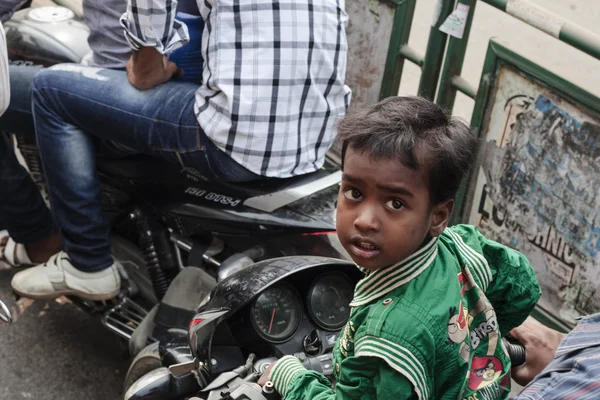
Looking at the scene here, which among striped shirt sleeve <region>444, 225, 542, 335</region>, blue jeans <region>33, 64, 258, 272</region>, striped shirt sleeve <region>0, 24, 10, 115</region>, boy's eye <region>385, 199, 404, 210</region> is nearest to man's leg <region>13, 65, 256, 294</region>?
blue jeans <region>33, 64, 258, 272</region>

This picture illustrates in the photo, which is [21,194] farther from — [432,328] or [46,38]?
[432,328]

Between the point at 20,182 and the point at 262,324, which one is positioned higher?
the point at 262,324

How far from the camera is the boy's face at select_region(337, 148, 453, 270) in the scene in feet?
5.32

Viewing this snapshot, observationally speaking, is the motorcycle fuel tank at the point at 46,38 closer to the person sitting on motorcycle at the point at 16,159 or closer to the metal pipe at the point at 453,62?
the person sitting on motorcycle at the point at 16,159

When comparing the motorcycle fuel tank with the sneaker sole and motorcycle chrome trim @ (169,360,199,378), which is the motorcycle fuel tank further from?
motorcycle chrome trim @ (169,360,199,378)

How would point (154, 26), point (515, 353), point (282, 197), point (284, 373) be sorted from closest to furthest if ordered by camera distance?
point (284, 373)
point (515, 353)
point (154, 26)
point (282, 197)

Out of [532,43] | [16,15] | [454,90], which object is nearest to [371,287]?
[454,90]

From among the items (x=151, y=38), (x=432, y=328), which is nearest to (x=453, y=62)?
(x=151, y=38)

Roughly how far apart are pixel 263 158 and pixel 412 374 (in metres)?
1.22

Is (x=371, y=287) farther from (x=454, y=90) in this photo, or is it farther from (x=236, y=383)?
(x=454, y=90)

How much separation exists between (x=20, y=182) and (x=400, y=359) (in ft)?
7.39

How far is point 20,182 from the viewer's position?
11.0ft

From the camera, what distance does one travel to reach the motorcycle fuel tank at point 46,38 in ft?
10.7

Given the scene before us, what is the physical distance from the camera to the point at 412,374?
Answer: 1573 mm
